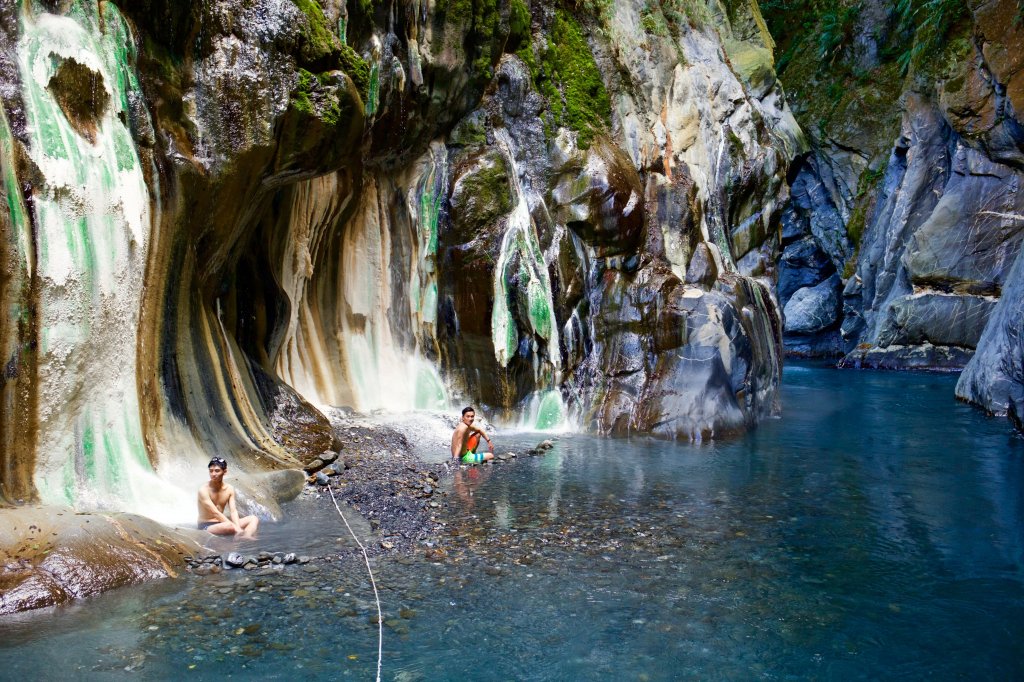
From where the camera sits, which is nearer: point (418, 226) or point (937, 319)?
point (418, 226)

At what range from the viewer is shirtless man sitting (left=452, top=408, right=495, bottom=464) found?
1051 centimetres

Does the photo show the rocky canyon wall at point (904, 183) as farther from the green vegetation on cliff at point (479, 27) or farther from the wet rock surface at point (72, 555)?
the wet rock surface at point (72, 555)

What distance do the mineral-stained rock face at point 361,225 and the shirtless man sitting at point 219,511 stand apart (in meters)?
0.54

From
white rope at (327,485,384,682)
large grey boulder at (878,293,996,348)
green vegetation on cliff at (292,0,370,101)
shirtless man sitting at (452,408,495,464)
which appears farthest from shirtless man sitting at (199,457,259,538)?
large grey boulder at (878,293,996,348)

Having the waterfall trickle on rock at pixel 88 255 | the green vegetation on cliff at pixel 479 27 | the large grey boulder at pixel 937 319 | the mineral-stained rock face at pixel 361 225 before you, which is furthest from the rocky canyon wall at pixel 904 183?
the waterfall trickle on rock at pixel 88 255

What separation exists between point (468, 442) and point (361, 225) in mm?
4731

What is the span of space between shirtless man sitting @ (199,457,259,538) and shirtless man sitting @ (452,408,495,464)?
3803 mm

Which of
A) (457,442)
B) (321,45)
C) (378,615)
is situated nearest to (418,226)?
(457,442)

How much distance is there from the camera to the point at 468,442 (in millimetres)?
10664

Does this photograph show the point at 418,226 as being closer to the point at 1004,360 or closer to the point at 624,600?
the point at 624,600

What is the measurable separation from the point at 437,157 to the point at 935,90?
66.5ft

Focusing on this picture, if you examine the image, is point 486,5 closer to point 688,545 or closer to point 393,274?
point 393,274

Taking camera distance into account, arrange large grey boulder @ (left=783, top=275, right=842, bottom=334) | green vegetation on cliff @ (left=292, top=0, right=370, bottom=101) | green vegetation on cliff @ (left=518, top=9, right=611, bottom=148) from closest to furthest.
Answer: green vegetation on cliff @ (left=292, top=0, right=370, bottom=101), green vegetation on cliff @ (left=518, top=9, right=611, bottom=148), large grey boulder @ (left=783, top=275, right=842, bottom=334)

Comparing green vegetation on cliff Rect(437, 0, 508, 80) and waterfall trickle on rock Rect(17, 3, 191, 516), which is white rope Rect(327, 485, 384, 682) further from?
green vegetation on cliff Rect(437, 0, 508, 80)
